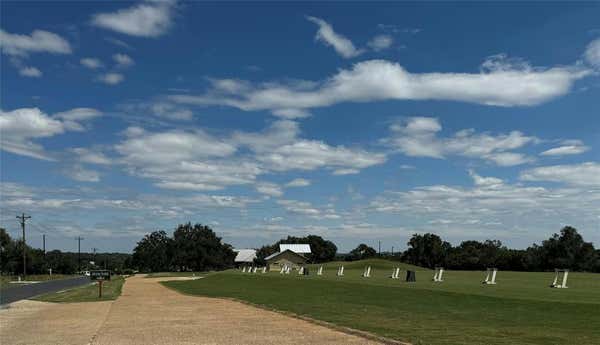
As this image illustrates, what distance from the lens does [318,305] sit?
968 inches

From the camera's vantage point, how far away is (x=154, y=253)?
14238 cm

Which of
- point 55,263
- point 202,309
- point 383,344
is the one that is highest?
point 383,344

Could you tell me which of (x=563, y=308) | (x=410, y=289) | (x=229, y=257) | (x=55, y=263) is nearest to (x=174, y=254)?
(x=229, y=257)

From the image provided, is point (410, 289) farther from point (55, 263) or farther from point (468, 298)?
point (55, 263)

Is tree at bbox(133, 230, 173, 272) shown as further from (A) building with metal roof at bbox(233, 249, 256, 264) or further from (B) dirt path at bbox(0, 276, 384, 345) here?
(B) dirt path at bbox(0, 276, 384, 345)

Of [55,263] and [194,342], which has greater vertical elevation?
[194,342]

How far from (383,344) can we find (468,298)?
11.2 meters

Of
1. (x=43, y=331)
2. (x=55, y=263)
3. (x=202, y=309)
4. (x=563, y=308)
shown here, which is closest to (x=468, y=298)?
(x=563, y=308)

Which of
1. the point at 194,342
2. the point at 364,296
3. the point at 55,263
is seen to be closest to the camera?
the point at 194,342

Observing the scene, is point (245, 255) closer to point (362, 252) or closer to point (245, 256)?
point (245, 256)

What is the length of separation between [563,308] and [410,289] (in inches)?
427

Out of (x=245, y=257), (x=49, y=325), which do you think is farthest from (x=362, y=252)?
(x=49, y=325)

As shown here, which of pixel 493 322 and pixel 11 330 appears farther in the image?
pixel 11 330

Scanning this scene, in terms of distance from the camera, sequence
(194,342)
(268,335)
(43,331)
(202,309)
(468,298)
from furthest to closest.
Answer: (202,309)
(468,298)
(43,331)
(268,335)
(194,342)
